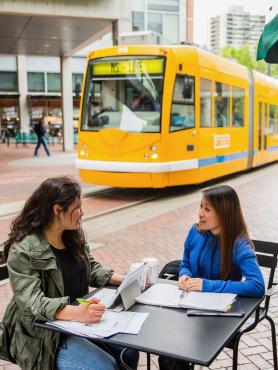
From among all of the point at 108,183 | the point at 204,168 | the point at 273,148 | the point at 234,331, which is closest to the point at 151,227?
the point at 108,183

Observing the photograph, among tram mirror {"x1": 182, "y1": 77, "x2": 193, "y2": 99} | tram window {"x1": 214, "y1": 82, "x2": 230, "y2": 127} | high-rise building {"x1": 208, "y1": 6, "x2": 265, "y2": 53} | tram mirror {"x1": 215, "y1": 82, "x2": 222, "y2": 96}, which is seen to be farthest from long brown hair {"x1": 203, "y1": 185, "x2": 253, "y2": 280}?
high-rise building {"x1": 208, "y1": 6, "x2": 265, "y2": 53}

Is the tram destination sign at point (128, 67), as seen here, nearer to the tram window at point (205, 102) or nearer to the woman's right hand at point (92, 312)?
the tram window at point (205, 102)

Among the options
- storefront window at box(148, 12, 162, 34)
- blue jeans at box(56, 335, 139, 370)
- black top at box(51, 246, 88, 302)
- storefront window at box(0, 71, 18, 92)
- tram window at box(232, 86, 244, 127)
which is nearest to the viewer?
blue jeans at box(56, 335, 139, 370)

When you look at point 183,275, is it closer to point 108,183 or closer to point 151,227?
point 151,227

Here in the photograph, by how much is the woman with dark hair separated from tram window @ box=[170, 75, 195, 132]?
27.3 feet

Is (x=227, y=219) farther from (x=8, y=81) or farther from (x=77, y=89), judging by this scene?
(x=8, y=81)

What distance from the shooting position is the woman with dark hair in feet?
8.19

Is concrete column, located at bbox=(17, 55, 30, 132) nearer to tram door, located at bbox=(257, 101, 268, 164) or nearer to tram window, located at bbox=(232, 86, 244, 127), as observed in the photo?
tram door, located at bbox=(257, 101, 268, 164)

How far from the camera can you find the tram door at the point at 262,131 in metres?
16.8

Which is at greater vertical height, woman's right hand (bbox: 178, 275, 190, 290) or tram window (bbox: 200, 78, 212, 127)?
tram window (bbox: 200, 78, 212, 127)

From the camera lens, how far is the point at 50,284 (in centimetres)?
266

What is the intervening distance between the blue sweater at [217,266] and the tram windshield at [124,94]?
770 centimetres

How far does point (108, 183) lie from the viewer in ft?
36.9

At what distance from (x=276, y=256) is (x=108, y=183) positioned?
7.90 m
